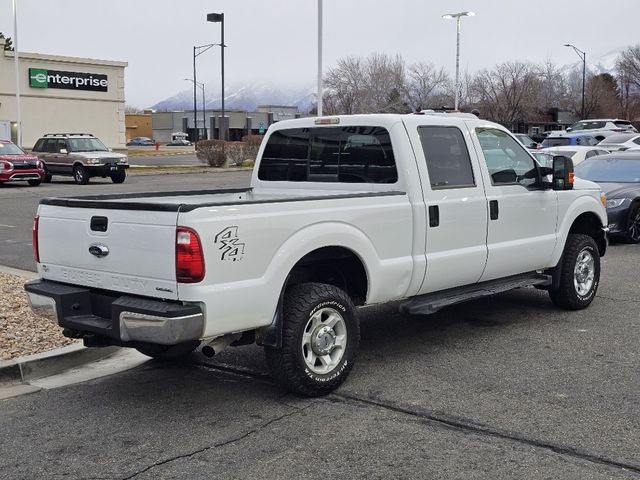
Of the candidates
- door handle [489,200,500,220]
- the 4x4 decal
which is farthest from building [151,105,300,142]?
the 4x4 decal

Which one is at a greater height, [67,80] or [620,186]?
[67,80]

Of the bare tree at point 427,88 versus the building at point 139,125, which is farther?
the building at point 139,125

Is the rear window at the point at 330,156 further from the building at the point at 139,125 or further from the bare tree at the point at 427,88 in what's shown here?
the building at the point at 139,125

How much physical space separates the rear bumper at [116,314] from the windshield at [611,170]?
36.8 feet

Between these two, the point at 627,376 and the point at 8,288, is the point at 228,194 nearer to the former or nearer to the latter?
the point at 8,288

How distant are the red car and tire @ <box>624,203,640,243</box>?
68.6ft

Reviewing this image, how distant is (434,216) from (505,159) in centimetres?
139

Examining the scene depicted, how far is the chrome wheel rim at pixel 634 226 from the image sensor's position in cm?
1321

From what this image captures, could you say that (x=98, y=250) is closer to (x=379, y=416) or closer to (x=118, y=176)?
(x=379, y=416)

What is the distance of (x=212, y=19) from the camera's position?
44.7m

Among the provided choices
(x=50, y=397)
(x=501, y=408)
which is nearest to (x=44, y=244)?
(x=50, y=397)

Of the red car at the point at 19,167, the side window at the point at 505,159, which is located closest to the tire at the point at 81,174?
the red car at the point at 19,167

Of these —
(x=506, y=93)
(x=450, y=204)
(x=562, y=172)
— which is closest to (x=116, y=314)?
(x=450, y=204)

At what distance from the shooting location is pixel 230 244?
486 cm
